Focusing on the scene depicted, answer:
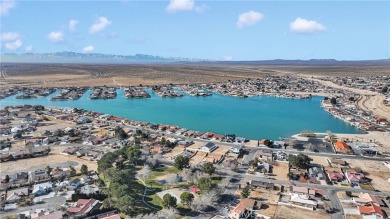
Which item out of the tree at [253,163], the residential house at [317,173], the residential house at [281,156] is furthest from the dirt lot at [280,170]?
the residential house at [317,173]

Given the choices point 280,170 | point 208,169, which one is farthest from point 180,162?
point 280,170

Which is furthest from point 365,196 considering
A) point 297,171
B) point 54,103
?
point 54,103

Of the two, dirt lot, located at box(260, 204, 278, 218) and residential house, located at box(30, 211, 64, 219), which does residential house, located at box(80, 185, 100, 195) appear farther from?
dirt lot, located at box(260, 204, 278, 218)

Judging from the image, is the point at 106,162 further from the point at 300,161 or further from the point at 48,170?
the point at 300,161

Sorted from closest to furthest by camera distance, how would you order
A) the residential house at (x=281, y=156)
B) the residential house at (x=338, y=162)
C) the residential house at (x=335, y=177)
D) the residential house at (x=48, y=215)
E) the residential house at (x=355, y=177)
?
the residential house at (x=48, y=215) → the residential house at (x=355, y=177) → the residential house at (x=335, y=177) → the residential house at (x=338, y=162) → the residential house at (x=281, y=156)

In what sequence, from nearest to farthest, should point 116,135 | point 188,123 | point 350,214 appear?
point 350,214 → point 116,135 → point 188,123

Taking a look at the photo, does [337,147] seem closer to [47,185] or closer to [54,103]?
[47,185]

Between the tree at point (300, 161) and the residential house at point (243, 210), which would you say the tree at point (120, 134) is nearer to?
the tree at point (300, 161)
